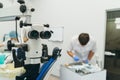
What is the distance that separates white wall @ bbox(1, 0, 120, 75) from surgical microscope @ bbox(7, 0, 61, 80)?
5.58 feet

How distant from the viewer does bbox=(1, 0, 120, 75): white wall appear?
3.24m

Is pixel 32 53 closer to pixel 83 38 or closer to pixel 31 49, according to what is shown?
pixel 31 49

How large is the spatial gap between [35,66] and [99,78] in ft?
2.80

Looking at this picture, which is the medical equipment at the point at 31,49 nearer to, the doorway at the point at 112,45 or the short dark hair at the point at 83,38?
the short dark hair at the point at 83,38

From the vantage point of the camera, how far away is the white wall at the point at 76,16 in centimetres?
324

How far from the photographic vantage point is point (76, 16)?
3.71 metres

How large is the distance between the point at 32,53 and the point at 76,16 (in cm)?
212

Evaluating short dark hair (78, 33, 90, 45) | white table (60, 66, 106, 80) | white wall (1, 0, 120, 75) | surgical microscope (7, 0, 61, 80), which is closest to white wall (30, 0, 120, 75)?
white wall (1, 0, 120, 75)

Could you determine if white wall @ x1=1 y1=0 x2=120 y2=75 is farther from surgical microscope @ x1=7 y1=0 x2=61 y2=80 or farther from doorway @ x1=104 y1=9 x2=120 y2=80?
surgical microscope @ x1=7 y1=0 x2=61 y2=80

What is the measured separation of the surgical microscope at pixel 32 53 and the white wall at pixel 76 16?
5.58 feet

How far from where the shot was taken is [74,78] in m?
2.00

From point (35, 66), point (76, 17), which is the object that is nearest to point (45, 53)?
point (35, 66)

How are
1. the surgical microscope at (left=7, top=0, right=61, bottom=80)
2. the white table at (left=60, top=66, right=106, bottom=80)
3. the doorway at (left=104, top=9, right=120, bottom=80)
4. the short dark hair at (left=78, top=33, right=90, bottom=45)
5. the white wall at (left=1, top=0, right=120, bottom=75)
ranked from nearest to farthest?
the surgical microscope at (left=7, top=0, right=61, bottom=80) → the white table at (left=60, top=66, right=106, bottom=80) → the short dark hair at (left=78, top=33, right=90, bottom=45) → the doorway at (left=104, top=9, right=120, bottom=80) → the white wall at (left=1, top=0, right=120, bottom=75)

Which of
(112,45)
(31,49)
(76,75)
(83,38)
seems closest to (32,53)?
(31,49)
